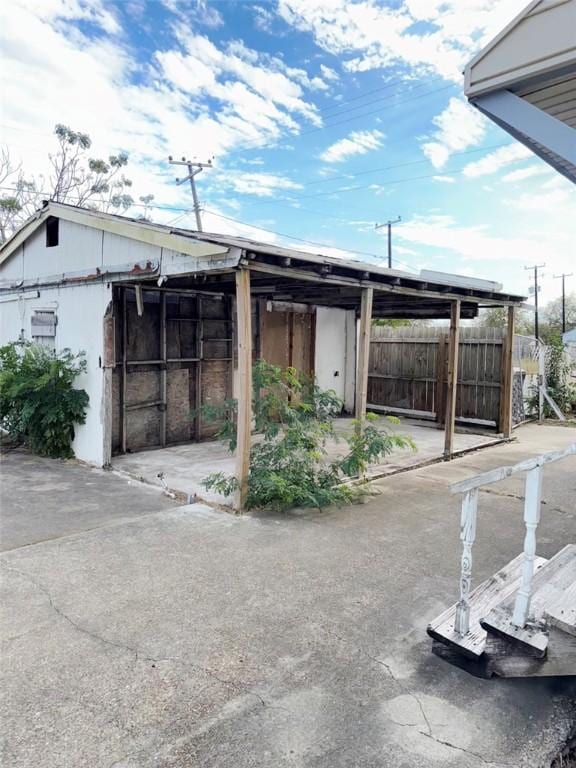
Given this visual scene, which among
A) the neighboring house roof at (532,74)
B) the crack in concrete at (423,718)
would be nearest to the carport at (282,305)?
the neighboring house roof at (532,74)

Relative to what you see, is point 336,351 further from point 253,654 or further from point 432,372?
point 253,654

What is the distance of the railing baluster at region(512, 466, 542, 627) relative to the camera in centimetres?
236

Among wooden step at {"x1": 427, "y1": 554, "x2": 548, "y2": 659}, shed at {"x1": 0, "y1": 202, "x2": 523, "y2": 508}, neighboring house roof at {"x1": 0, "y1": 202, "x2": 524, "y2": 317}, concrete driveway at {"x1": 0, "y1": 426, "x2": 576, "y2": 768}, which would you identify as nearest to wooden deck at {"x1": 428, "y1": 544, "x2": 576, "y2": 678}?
wooden step at {"x1": 427, "y1": 554, "x2": 548, "y2": 659}

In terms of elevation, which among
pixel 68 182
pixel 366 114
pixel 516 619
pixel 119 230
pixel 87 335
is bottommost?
pixel 516 619

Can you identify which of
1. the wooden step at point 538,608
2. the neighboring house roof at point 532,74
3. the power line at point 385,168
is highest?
the power line at point 385,168

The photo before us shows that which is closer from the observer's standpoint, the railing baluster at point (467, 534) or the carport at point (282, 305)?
the railing baluster at point (467, 534)

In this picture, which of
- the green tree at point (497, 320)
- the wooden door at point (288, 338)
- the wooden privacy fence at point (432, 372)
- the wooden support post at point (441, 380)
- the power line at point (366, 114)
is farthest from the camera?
the green tree at point (497, 320)

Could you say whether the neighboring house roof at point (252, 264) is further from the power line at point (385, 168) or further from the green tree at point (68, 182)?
the green tree at point (68, 182)

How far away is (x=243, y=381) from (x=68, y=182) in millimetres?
19847

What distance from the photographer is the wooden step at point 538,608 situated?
90.4 inches

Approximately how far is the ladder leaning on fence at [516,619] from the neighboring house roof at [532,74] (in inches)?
65.5

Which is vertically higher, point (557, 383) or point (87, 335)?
point (87, 335)

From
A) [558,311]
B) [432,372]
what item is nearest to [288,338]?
[432,372]

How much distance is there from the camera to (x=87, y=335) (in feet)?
21.4
